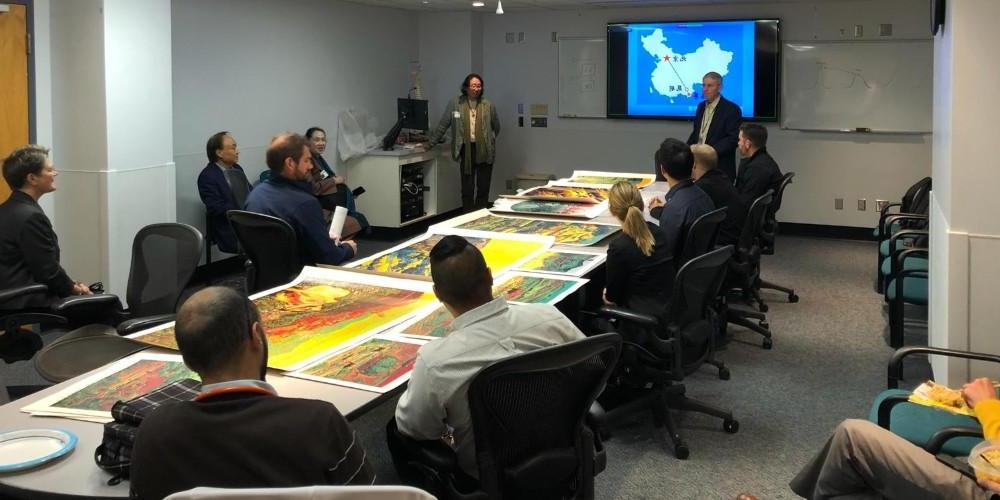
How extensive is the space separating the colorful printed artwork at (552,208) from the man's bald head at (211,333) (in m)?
3.51

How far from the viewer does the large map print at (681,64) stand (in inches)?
367

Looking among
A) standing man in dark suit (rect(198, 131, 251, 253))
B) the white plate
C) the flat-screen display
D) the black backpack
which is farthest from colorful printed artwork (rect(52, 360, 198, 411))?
the flat-screen display

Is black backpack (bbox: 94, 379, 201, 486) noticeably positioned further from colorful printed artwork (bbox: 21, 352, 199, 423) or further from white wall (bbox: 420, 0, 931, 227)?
white wall (bbox: 420, 0, 931, 227)

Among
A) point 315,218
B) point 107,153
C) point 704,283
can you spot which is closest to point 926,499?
point 704,283

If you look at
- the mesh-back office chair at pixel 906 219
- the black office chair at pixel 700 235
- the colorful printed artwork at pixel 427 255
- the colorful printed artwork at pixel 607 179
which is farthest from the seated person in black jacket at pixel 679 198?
the mesh-back office chair at pixel 906 219

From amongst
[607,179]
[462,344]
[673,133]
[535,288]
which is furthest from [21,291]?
[673,133]

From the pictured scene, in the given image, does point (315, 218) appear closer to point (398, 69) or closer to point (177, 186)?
point (177, 186)

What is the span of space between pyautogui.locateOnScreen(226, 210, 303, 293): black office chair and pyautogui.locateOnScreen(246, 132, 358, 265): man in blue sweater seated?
85mm

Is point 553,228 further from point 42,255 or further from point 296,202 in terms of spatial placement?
point 42,255

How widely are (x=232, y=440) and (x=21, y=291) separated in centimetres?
275

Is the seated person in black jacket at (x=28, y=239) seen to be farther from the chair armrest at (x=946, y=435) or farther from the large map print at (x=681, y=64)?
the large map print at (x=681, y=64)

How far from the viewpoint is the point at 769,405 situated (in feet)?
14.8

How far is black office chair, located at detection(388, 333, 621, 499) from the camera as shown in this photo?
90.4 inches

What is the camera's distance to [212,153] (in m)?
6.86
